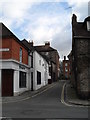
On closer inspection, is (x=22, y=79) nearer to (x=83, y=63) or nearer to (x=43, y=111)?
(x=83, y=63)

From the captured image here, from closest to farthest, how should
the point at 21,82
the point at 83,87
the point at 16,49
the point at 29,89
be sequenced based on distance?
the point at 83,87
the point at 16,49
the point at 21,82
the point at 29,89

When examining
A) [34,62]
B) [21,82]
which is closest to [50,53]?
[34,62]

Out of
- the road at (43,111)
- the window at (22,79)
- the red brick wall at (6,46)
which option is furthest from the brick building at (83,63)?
the window at (22,79)

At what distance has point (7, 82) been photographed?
72.6 ft

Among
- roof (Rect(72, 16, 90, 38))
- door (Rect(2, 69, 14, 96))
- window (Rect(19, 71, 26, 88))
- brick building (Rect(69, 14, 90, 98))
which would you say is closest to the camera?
brick building (Rect(69, 14, 90, 98))

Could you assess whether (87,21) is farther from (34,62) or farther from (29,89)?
(29,89)

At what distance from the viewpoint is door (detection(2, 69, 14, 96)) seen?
2191 centimetres

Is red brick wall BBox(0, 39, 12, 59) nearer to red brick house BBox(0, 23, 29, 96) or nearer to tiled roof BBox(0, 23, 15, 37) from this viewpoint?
red brick house BBox(0, 23, 29, 96)

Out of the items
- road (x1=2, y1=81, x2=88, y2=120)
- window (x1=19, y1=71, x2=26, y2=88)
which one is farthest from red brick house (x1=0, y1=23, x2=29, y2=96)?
road (x1=2, y1=81, x2=88, y2=120)

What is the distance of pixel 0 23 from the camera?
979 inches

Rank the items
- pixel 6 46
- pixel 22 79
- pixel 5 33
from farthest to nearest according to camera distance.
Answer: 1. pixel 22 79
2. pixel 5 33
3. pixel 6 46

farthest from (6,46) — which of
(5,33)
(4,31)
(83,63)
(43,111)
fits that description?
(43,111)

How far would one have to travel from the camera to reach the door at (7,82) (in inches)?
862

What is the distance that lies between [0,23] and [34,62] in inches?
346
